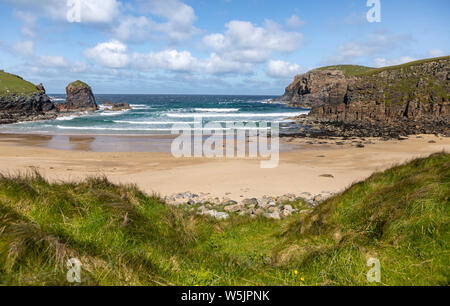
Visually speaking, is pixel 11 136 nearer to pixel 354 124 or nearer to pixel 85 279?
pixel 85 279

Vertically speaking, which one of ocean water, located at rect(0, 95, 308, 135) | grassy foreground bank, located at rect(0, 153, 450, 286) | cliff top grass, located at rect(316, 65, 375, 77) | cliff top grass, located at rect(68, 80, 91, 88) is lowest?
grassy foreground bank, located at rect(0, 153, 450, 286)

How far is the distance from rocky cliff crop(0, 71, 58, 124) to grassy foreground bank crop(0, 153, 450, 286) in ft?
168

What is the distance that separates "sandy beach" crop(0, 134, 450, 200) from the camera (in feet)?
42.3

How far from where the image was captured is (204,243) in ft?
17.4

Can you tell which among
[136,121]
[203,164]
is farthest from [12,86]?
[203,164]

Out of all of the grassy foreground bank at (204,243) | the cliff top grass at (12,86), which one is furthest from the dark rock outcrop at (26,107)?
the grassy foreground bank at (204,243)

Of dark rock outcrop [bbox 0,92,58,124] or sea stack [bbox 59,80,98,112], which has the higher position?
sea stack [bbox 59,80,98,112]

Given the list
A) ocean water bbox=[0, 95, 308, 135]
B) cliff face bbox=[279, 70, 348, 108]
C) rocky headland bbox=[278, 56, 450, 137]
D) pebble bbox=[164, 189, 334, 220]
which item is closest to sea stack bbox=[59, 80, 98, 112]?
ocean water bbox=[0, 95, 308, 135]

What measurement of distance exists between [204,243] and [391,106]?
45.8 metres

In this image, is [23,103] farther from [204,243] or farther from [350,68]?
[350,68]

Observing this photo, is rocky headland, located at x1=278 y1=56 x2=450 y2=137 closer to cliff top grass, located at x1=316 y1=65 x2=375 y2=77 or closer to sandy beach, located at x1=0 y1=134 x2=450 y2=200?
sandy beach, located at x1=0 y1=134 x2=450 y2=200

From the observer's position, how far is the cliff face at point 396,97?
1609 inches

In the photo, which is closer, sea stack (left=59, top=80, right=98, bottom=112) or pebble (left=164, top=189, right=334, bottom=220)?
pebble (left=164, top=189, right=334, bottom=220)

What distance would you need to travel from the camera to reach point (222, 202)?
1023 centimetres
